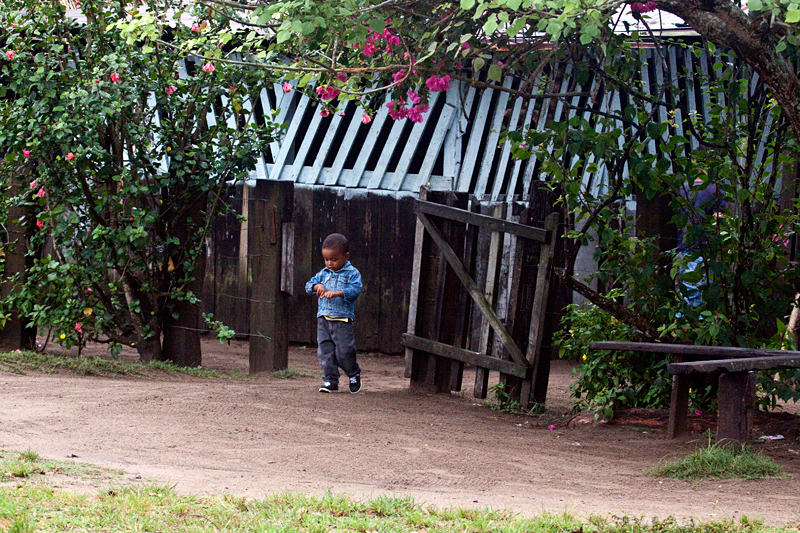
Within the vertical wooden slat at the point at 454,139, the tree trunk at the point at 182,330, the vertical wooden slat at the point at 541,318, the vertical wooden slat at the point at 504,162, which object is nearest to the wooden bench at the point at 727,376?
the vertical wooden slat at the point at 541,318

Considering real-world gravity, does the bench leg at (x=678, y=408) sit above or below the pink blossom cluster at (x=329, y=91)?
below

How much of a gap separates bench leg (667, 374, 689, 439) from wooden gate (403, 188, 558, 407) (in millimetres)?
1350

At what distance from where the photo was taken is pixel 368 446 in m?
5.28

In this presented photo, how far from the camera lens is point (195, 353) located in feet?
27.9

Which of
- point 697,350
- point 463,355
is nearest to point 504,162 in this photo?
point 463,355

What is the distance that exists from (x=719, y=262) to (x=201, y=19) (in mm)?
4823

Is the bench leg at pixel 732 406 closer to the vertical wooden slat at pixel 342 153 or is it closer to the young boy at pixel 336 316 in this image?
the young boy at pixel 336 316

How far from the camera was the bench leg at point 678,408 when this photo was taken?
18.3ft

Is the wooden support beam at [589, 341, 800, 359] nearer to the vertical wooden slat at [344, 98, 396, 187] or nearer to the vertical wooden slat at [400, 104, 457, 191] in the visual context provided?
the vertical wooden slat at [400, 104, 457, 191]

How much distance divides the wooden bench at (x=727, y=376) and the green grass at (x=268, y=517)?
1.61 m

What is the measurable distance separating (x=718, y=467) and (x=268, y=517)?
8.71ft

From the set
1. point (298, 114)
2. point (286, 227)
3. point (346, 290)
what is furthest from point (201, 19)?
point (298, 114)

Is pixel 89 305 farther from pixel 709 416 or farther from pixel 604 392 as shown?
pixel 709 416

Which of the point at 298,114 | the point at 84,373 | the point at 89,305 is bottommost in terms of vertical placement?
the point at 84,373
